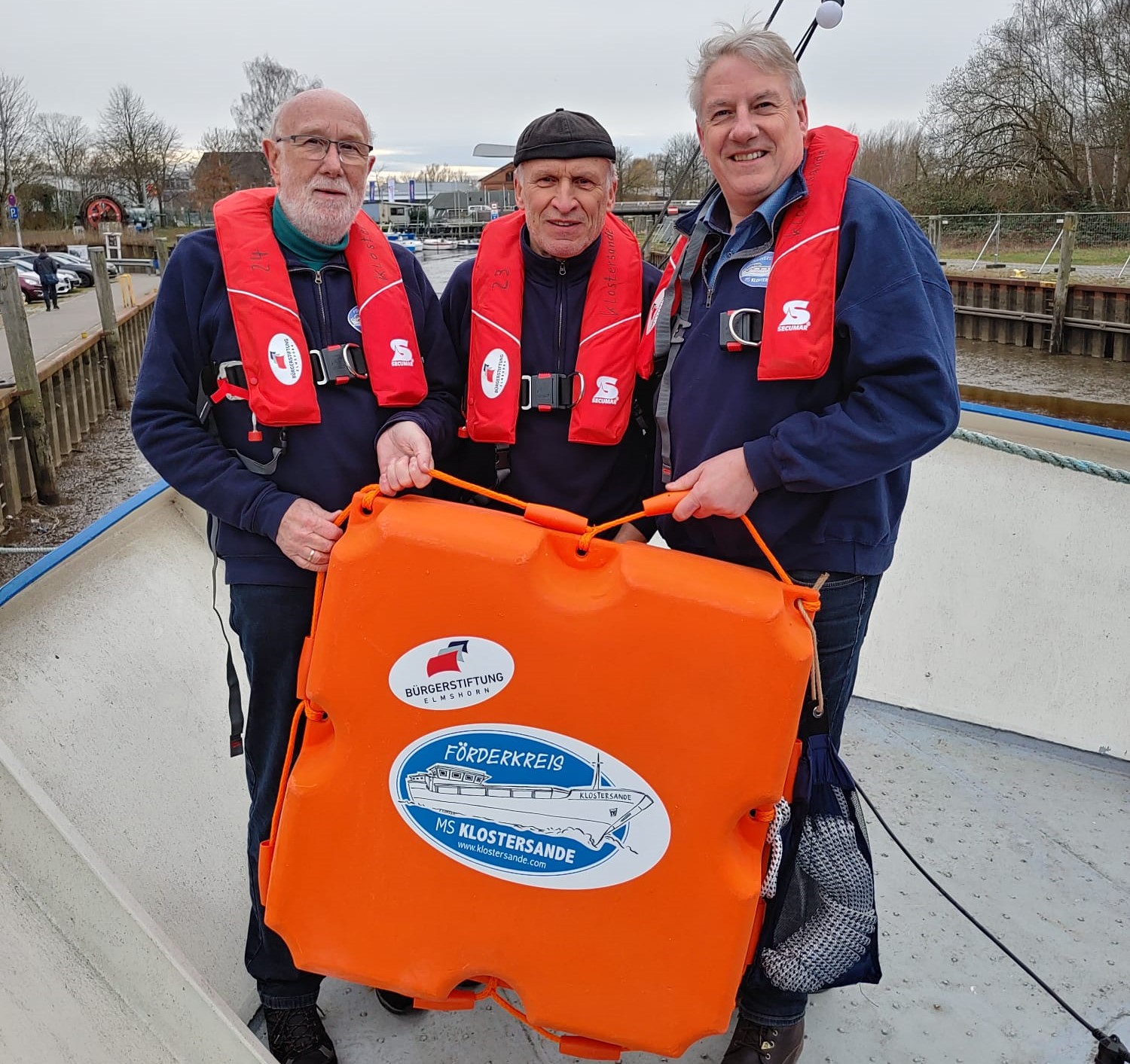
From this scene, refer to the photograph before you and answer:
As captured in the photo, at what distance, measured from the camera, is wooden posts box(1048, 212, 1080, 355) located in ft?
58.5

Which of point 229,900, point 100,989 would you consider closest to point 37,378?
point 229,900

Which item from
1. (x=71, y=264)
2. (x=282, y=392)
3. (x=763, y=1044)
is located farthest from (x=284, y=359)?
(x=71, y=264)

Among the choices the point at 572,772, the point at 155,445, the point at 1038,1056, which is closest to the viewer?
the point at 572,772

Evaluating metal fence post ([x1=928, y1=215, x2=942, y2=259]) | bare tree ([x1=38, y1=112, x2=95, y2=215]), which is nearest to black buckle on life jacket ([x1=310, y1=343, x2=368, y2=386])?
metal fence post ([x1=928, y1=215, x2=942, y2=259])

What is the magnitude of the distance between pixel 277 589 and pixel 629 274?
0.97 m

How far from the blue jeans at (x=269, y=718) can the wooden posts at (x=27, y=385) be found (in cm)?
944

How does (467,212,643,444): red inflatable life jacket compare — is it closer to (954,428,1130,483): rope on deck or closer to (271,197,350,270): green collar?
(271,197,350,270): green collar

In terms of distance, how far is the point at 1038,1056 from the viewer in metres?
1.90

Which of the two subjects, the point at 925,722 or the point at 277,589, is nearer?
the point at 277,589

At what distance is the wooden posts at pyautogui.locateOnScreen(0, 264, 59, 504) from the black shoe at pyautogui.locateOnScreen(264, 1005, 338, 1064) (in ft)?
31.6

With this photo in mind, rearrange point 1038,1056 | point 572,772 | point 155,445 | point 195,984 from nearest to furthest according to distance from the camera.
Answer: point 195,984 < point 572,772 < point 155,445 < point 1038,1056

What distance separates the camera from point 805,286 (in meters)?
A: 1.59

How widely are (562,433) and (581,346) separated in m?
0.18

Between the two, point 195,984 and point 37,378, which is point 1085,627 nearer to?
point 195,984
